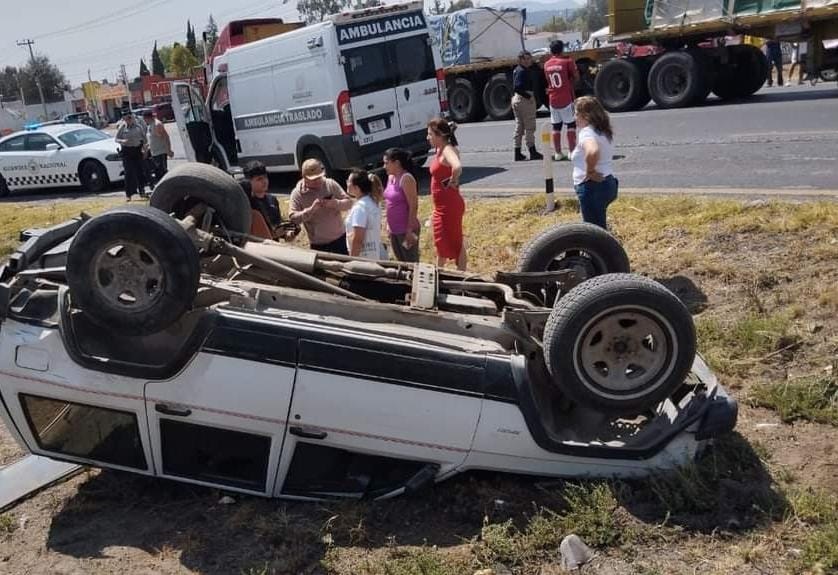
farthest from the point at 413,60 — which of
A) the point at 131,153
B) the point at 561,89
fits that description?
the point at 131,153

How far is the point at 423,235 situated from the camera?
956 centimetres

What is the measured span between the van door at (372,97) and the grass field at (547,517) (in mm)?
7556

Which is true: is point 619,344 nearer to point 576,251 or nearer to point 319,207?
point 576,251

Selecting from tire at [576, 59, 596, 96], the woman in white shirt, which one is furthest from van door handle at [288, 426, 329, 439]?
tire at [576, 59, 596, 96]

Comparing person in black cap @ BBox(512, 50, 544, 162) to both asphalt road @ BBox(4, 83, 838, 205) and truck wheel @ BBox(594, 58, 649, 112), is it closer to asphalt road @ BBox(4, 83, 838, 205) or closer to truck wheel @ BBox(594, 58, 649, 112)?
asphalt road @ BBox(4, 83, 838, 205)

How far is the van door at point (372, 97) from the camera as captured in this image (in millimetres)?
12133

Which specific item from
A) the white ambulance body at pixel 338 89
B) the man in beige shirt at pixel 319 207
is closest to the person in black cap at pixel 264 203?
the man in beige shirt at pixel 319 207

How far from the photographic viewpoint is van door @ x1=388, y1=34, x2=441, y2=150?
41.2ft

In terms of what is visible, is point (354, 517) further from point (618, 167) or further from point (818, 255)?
point (618, 167)

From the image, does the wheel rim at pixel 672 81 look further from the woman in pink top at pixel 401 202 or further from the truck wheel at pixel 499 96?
the woman in pink top at pixel 401 202

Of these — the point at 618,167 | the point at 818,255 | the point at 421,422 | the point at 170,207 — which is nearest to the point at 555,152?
the point at 618,167

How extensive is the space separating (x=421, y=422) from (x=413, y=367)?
261mm

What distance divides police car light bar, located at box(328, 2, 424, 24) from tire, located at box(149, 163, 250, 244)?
720cm

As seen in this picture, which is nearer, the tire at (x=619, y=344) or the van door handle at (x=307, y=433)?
the tire at (x=619, y=344)
